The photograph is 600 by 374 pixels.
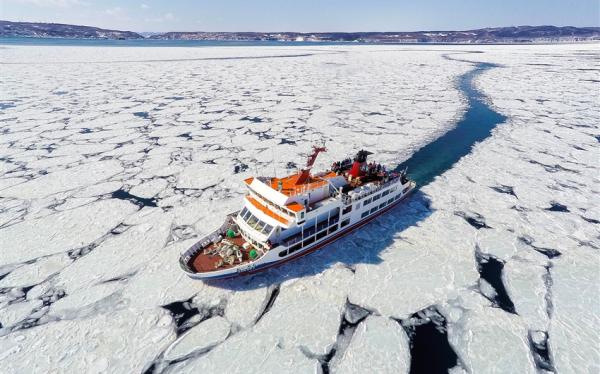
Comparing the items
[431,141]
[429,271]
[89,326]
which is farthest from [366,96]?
[89,326]

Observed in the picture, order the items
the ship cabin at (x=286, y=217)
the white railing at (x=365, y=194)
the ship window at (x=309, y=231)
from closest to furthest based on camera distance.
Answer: the ship cabin at (x=286, y=217), the ship window at (x=309, y=231), the white railing at (x=365, y=194)

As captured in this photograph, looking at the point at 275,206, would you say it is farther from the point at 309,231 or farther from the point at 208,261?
the point at 208,261

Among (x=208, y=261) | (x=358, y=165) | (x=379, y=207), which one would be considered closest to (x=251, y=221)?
(x=208, y=261)

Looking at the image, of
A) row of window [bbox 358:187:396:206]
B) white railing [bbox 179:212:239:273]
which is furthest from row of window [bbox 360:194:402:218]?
white railing [bbox 179:212:239:273]

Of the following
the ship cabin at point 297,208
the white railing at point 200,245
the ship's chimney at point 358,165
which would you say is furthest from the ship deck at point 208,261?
the ship's chimney at point 358,165

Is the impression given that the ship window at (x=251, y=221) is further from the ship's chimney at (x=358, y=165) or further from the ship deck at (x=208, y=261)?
the ship's chimney at (x=358, y=165)

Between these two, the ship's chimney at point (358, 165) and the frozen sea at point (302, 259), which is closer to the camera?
the frozen sea at point (302, 259)

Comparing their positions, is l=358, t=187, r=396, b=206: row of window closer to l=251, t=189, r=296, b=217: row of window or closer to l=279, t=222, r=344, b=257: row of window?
l=279, t=222, r=344, b=257: row of window
